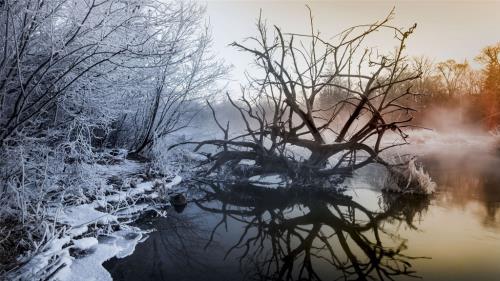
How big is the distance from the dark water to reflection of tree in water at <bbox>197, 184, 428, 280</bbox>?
13mm

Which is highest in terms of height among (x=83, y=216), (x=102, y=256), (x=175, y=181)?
(x=175, y=181)

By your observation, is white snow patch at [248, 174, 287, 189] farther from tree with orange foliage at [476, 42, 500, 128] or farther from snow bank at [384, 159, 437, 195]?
tree with orange foliage at [476, 42, 500, 128]

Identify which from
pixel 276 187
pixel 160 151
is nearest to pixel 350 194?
pixel 276 187

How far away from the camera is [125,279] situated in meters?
3.91

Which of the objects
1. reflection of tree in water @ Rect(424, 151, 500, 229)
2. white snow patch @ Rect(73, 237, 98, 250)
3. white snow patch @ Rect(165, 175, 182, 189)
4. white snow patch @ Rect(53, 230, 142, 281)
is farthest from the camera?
white snow patch @ Rect(165, 175, 182, 189)

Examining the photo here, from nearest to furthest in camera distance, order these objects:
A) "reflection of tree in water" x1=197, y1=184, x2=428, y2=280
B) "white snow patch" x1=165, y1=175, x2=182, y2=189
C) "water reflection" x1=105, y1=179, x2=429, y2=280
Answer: "water reflection" x1=105, y1=179, x2=429, y2=280
"reflection of tree in water" x1=197, y1=184, x2=428, y2=280
"white snow patch" x1=165, y1=175, x2=182, y2=189

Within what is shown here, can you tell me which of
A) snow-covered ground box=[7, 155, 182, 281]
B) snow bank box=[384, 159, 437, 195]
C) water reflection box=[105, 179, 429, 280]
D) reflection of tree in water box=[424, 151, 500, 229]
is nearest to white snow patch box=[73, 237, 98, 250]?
snow-covered ground box=[7, 155, 182, 281]

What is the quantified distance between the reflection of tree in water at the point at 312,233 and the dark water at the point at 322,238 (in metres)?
0.01

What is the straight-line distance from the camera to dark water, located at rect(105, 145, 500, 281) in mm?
4273

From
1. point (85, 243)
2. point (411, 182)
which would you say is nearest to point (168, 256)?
point (85, 243)

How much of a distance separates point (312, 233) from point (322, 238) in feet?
0.80

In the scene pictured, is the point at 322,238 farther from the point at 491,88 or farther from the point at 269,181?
the point at 491,88

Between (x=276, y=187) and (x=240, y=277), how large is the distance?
5.29m

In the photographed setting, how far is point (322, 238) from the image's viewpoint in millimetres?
5523
